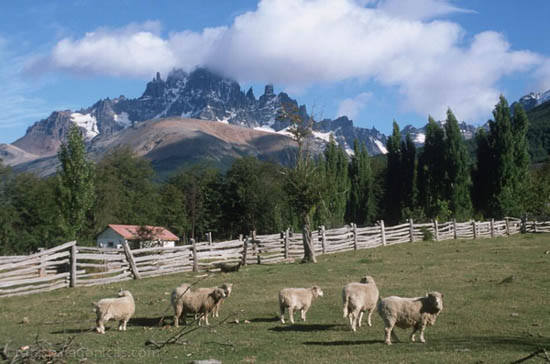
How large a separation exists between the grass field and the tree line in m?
22.2

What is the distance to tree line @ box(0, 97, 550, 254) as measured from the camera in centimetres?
5208

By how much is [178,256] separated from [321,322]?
13.8 metres

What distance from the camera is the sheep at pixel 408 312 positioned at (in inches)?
372

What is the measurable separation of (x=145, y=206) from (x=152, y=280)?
49.9 metres

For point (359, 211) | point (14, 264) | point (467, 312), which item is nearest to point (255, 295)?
point (467, 312)

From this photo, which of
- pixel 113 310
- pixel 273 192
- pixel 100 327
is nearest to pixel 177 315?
pixel 113 310

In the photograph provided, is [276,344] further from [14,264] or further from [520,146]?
[520,146]

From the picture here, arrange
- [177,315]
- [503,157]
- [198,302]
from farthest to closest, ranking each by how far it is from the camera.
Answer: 1. [503,157]
2. [198,302]
3. [177,315]

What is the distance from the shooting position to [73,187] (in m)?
38.1

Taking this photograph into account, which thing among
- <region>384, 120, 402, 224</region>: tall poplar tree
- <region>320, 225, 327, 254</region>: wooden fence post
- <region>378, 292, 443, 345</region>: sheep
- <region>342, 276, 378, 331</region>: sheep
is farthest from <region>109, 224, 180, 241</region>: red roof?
<region>378, 292, 443, 345</region>: sheep

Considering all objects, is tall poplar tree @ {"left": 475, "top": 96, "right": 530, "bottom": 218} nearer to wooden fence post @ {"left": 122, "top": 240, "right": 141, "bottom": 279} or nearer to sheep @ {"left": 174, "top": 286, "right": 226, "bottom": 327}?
wooden fence post @ {"left": 122, "top": 240, "right": 141, "bottom": 279}

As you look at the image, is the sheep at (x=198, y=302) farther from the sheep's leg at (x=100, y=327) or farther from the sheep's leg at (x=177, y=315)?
the sheep's leg at (x=100, y=327)

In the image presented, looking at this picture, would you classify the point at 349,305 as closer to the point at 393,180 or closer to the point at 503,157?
the point at 503,157

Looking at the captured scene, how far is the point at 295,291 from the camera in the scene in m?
11.9
